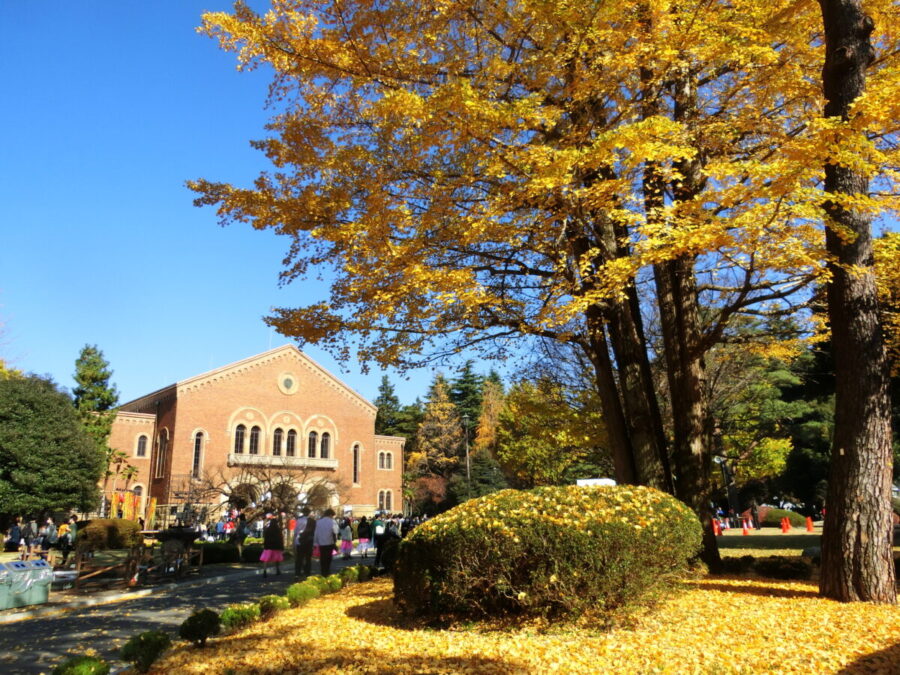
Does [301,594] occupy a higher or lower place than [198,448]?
lower

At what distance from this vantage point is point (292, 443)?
132 ft

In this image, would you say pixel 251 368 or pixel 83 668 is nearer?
pixel 83 668

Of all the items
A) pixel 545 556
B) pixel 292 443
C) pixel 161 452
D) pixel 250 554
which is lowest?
pixel 250 554

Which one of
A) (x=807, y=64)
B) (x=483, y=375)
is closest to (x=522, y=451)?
(x=807, y=64)

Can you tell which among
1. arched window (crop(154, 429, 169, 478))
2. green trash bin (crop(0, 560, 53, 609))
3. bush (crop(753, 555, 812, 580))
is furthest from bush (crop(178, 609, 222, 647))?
arched window (crop(154, 429, 169, 478))

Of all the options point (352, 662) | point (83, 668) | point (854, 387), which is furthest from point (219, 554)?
point (854, 387)

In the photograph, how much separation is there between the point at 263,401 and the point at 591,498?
3561 centimetres

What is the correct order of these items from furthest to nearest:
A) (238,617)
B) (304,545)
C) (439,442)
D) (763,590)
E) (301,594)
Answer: (439,442)
(304,545)
(301,594)
(763,590)
(238,617)

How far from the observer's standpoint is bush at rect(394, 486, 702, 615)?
18.9ft

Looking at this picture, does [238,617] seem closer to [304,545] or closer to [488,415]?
[304,545]

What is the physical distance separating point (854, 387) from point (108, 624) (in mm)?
10188

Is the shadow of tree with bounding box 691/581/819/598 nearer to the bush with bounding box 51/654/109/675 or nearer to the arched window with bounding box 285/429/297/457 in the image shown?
the bush with bounding box 51/654/109/675

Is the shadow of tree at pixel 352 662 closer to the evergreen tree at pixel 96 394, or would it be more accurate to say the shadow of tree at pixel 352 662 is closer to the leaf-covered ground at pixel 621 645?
the leaf-covered ground at pixel 621 645

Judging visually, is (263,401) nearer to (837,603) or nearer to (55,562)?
(55,562)
